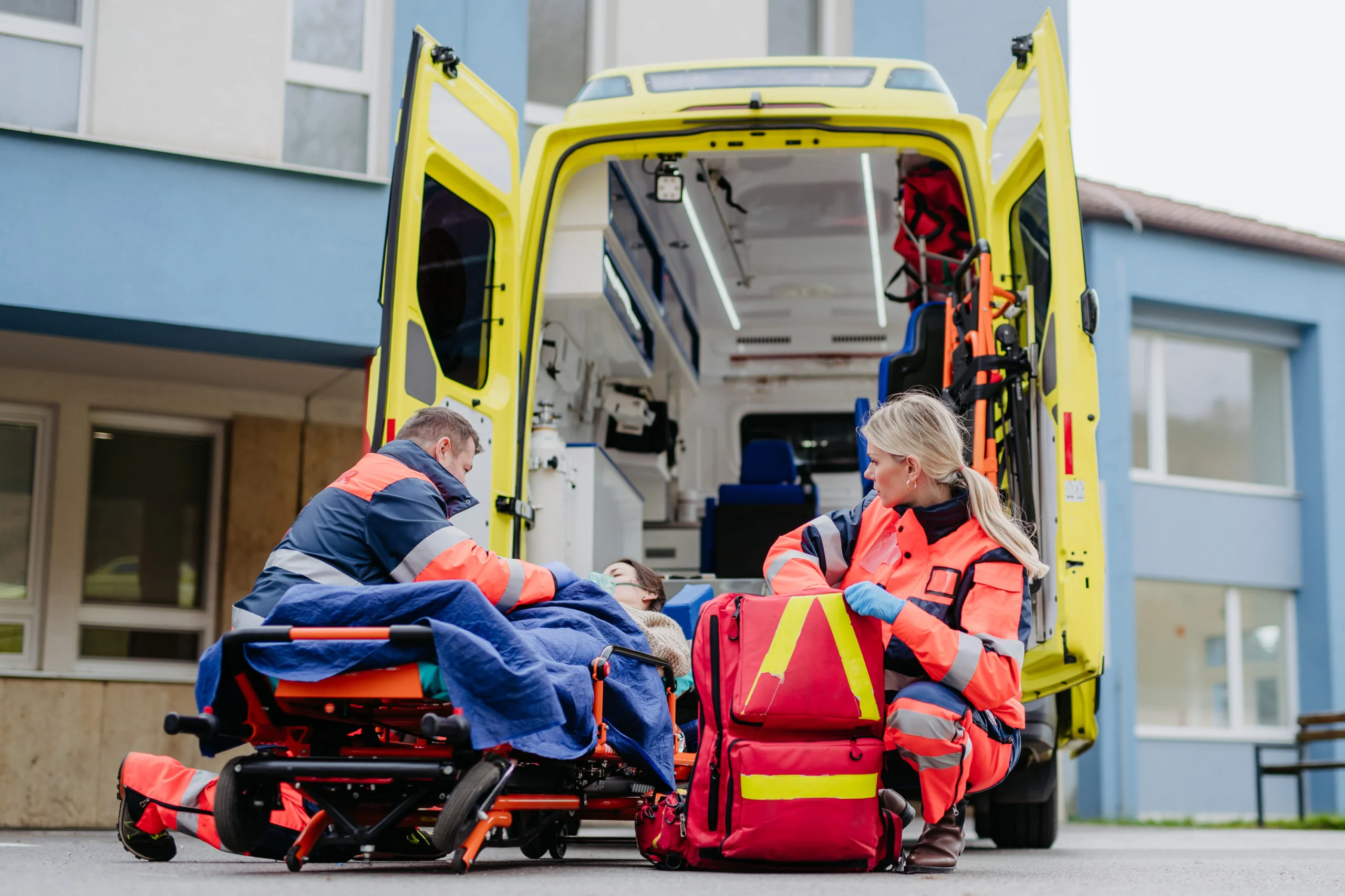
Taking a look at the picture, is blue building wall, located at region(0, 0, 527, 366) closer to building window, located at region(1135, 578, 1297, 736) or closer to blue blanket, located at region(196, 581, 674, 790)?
blue blanket, located at region(196, 581, 674, 790)

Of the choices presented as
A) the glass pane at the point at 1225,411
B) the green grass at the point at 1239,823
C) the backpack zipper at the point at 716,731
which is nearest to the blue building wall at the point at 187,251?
the backpack zipper at the point at 716,731

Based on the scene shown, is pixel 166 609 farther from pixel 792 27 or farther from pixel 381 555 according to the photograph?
pixel 381 555

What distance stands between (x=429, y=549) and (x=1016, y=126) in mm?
2958

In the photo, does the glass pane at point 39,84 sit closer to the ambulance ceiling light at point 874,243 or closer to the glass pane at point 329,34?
the glass pane at point 329,34

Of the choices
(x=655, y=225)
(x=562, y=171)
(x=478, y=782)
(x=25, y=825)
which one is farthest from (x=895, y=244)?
(x=25, y=825)

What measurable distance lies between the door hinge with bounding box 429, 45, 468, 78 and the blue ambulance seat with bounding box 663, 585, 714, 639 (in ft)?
6.78

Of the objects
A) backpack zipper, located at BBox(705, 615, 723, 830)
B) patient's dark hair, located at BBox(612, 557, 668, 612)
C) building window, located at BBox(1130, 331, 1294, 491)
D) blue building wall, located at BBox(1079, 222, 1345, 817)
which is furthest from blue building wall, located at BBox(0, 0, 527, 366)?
building window, located at BBox(1130, 331, 1294, 491)

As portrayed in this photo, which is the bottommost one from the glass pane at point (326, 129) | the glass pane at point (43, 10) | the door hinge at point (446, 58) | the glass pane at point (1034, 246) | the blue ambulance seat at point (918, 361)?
the blue ambulance seat at point (918, 361)

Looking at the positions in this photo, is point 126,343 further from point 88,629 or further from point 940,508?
point 940,508

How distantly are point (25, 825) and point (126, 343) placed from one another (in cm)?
275

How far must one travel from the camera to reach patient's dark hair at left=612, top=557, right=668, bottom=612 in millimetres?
5105

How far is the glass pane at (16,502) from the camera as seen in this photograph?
8742 millimetres

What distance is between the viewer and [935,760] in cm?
345

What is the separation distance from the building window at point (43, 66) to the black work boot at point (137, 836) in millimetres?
5041
